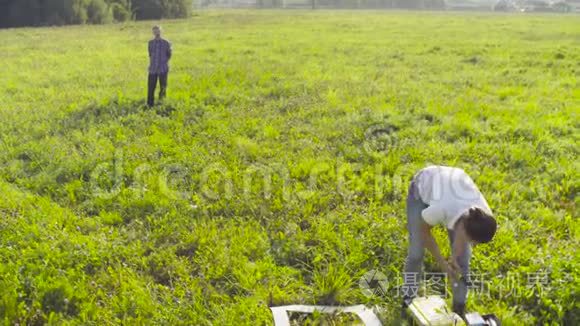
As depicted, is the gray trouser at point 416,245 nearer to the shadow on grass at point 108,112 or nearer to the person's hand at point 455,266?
the person's hand at point 455,266

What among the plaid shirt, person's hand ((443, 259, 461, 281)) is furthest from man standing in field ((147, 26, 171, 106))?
A: person's hand ((443, 259, 461, 281))

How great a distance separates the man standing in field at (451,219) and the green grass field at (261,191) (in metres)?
0.59

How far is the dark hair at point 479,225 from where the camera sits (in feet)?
9.50

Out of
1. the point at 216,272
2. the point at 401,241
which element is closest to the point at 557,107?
the point at 401,241

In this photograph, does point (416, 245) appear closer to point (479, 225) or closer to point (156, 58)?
point (479, 225)

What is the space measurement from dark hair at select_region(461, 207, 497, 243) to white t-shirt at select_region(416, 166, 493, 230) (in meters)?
0.08

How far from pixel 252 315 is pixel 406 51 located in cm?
1734

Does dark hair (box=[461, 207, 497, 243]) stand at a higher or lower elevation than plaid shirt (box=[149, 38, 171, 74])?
lower

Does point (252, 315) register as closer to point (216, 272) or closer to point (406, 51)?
point (216, 272)

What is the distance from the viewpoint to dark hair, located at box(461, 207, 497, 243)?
2896mm

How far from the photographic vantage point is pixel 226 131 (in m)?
8.49

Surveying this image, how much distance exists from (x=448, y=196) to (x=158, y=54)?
8625 mm

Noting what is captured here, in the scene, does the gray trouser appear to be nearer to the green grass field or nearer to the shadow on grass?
the green grass field

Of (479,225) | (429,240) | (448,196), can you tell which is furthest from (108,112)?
(479,225)
